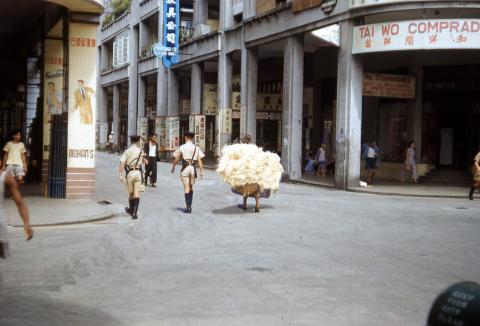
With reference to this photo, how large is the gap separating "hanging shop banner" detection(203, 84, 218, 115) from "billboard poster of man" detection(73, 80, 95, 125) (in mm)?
21146

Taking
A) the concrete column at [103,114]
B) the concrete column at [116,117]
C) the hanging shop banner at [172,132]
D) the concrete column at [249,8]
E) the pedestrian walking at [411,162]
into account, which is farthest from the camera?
the concrete column at [103,114]

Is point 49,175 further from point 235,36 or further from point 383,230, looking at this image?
point 235,36

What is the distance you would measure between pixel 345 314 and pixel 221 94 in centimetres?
2958

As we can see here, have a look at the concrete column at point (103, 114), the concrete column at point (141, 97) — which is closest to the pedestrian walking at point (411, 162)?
the concrete column at point (141, 97)

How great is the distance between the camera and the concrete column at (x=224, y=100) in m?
34.7

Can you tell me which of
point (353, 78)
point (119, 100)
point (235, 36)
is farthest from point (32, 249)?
point (119, 100)

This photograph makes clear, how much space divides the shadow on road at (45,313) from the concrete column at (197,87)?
3188 cm

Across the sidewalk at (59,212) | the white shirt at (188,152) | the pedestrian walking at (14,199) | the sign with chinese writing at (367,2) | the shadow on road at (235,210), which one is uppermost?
the sign with chinese writing at (367,2)

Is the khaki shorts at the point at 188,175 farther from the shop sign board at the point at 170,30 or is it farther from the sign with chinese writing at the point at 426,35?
the shop sign board at the point at 170,30

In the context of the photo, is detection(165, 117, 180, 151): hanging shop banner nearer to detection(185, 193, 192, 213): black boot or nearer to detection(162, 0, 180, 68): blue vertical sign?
detection(162, 0, 180, 68): blue vertical sign

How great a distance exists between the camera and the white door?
87.3ft

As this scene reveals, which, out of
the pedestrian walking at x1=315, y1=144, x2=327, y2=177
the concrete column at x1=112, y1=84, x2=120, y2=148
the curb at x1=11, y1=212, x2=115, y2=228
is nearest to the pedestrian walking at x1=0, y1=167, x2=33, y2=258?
the curb at x1=11, y1=212, x2=115, y2=228

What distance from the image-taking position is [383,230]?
39.6 feet

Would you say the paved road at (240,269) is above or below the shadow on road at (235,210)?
above
